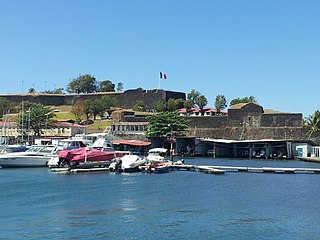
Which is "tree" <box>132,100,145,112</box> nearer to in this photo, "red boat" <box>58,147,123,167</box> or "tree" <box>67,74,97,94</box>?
"tree" <box>67,74,97,94</box>

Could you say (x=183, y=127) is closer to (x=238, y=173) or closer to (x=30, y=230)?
(x=238, y=173)

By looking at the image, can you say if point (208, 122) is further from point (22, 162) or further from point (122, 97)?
point (22, 162)

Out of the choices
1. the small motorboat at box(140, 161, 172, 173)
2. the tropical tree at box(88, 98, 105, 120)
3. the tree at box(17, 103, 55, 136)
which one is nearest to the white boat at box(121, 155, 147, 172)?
the small motorboat at box(140, 161, 172, 173)

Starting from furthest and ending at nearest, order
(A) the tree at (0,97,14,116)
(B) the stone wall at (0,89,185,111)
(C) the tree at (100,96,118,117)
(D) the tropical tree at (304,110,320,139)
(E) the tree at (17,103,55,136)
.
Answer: (A) the tree at (0,97,14,116)
(B) the stone wall at (0,89,185,111)
(C) the tree at (100,96,118,117)
(E) the tree at (17,103,55,136)
(D) the tropical tree at (304,110,320,139)

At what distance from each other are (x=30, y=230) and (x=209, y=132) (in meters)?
67.8

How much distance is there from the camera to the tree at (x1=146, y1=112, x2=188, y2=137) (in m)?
81.4

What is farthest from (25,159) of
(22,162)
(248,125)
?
(248,125)

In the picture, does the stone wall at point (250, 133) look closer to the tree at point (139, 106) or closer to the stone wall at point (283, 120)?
the stone wall at point (283, 120)

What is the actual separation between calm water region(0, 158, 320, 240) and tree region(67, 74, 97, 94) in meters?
101

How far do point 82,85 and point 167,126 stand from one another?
67.2 m

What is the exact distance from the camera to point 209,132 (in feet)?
293

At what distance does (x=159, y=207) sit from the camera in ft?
93.8

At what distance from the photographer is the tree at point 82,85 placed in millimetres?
144250

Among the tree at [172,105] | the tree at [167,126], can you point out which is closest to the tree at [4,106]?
the tree at [172,105]
